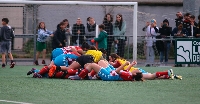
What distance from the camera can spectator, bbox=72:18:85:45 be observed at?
968 inches

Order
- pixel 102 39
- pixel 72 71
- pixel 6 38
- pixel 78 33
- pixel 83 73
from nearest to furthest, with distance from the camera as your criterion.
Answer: pixel 83 73, pixel 72 71, pixel 6 38, pixel 102 39, pixel 78 33

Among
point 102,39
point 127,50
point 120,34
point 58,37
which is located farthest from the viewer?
point 120,34

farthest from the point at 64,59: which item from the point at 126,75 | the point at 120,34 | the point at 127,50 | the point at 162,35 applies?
the point at 162,35

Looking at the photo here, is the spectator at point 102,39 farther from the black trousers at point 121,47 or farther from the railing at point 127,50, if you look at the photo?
the black trousers at point 121,47

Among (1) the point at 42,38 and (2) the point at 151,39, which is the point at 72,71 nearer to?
(1) the point at 42,38

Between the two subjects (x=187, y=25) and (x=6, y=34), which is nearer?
(x=6, y=34)

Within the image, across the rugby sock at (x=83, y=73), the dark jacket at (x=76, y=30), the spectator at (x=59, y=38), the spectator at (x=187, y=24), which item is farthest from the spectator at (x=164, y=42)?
the rugby sock at (x=83, y=73)

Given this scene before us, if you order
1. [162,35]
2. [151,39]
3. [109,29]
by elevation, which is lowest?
[151,39]

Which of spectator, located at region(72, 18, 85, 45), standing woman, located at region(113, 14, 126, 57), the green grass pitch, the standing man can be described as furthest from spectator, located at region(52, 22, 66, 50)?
the green grass pitch

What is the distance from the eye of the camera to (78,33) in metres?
24.6

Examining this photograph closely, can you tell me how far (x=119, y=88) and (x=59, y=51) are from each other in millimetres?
4626

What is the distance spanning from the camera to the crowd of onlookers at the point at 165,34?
2442 cm

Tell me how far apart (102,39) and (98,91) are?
10.7m

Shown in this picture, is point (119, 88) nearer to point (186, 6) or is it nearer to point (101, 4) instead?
point (101, 4)
